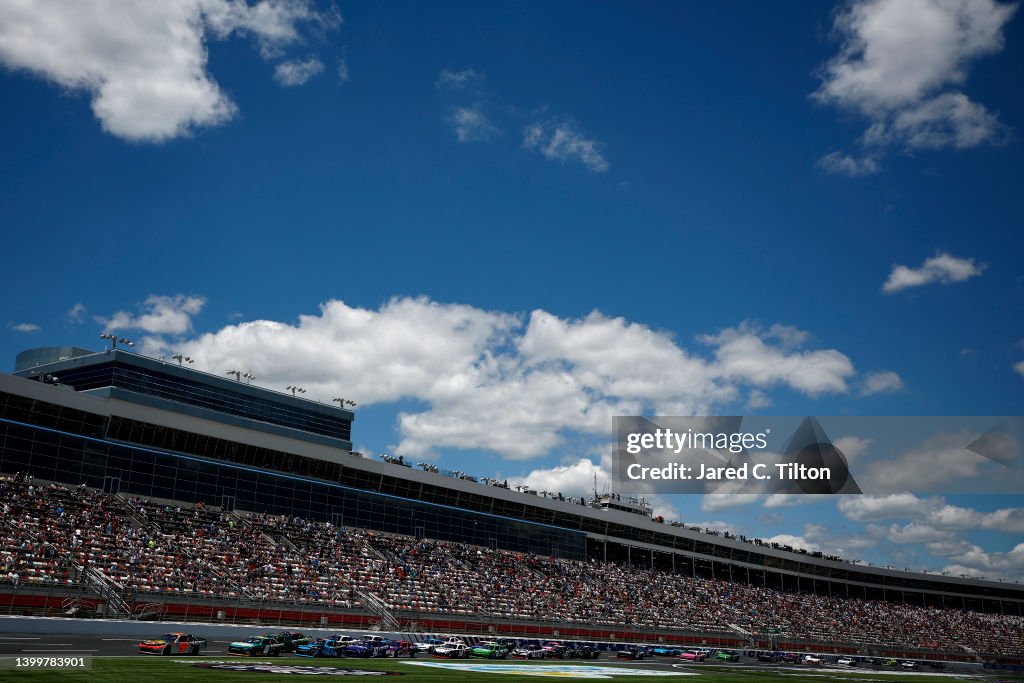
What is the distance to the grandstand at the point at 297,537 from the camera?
5234cm

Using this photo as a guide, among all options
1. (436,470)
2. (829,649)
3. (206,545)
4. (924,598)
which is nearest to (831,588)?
(924,598)

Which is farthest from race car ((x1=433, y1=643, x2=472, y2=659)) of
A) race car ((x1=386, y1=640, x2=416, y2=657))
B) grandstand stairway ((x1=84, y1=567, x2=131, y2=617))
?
grandstand stairway ((x1=84, y1=567, x2=131, y2=617))

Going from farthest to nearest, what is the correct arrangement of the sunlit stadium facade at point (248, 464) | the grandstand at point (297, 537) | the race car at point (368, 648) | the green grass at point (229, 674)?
the sunlit stadium facade at point (248, 464)
the grandstand at point (297, 537)
the race car at point (368, 648)
the green grass at point (229, 674)

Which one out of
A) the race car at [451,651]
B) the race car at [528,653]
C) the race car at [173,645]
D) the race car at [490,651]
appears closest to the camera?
the race car at [173,645]

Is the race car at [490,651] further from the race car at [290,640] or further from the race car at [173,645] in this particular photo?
the race car at [173,645]

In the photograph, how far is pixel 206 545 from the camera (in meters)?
59.5

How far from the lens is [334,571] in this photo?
216ft

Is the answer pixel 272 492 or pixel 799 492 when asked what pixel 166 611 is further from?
pixel 799 492

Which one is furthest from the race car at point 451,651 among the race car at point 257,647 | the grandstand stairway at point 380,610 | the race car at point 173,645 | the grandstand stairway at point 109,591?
the grandstand stairway at point 109,591

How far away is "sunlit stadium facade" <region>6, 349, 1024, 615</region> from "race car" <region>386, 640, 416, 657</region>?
2584cm

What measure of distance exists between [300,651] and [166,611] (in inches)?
447

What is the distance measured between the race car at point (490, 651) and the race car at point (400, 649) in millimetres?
4304

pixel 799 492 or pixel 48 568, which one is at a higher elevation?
pixel 799 492

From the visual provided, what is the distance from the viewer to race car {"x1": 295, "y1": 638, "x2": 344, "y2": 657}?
42844 millimetres
